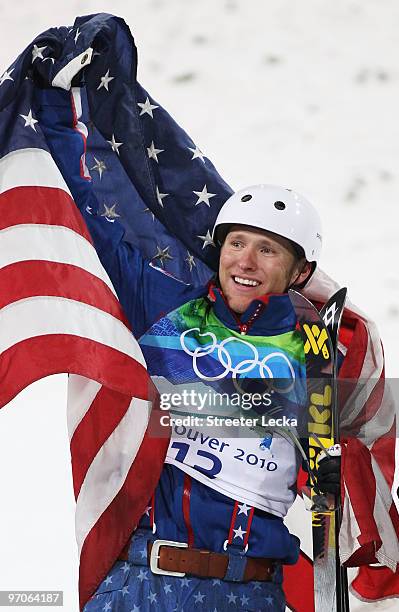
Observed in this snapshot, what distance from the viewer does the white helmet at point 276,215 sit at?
2.42 metres

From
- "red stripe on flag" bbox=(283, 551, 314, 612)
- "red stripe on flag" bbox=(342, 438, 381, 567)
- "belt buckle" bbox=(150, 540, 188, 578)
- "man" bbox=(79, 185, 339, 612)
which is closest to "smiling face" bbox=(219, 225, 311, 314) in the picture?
"man" bbox=(79, 185, 339, 612)

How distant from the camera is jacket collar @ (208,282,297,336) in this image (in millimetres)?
2371

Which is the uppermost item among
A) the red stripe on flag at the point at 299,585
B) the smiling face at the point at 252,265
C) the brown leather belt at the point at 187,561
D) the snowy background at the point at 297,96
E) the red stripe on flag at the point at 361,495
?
the snowy background at the point at 297,96

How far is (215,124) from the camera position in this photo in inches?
141

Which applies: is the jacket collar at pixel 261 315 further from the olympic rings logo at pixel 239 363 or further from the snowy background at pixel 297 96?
the snowy background at pixel 297 96

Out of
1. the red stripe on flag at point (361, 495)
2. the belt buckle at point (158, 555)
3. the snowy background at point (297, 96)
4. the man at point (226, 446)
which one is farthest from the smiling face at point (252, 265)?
the snowy background at point (297, 96)

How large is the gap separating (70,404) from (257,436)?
39 centimetres

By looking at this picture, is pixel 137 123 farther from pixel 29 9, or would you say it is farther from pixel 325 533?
pixel 29 9

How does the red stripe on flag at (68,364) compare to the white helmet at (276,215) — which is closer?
the red stripe on flag at (68,364)

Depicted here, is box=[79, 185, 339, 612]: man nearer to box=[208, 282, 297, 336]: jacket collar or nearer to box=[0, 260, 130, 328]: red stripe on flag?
box=[208, 282, 297, 336]: jacket collar

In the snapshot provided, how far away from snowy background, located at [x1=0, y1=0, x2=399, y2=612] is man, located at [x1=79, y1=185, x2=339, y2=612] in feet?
2.93

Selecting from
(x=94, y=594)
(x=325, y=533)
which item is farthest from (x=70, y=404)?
(x=325, y=533)

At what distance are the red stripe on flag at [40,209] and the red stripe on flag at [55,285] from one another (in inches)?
3.1

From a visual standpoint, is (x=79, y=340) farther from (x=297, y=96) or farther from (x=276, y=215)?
(x=297, y=96)
